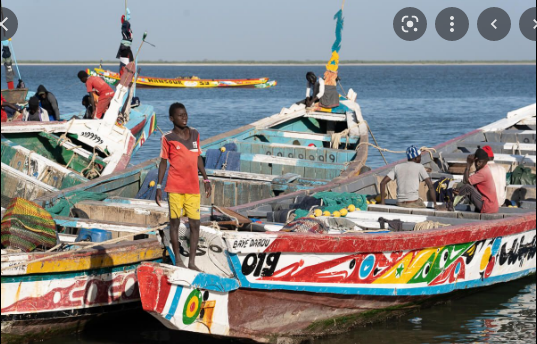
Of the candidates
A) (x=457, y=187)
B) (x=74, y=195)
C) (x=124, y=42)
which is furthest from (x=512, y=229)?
(x=124, y=42)

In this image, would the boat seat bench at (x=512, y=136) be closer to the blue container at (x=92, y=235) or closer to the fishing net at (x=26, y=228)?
the blue container at (x=92, y=235)

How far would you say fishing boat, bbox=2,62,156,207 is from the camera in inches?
474

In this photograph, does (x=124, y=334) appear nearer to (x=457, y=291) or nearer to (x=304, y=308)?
(x=304, y=308)

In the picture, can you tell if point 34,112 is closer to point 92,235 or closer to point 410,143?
point 92,235

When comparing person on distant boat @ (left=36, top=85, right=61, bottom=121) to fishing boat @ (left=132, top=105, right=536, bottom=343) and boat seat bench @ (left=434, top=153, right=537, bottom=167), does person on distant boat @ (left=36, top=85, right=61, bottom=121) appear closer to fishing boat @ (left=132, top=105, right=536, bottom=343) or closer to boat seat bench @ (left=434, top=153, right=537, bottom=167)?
fishing boat @ (left=132, top=105, right=536, bottom=343)

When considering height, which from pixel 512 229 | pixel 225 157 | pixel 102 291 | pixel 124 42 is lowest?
pixel 102 291

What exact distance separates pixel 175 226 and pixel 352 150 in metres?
7.02

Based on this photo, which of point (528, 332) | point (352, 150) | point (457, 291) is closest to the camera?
point (528, 332)

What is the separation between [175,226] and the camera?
7098 millimetres

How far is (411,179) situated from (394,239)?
1.97m

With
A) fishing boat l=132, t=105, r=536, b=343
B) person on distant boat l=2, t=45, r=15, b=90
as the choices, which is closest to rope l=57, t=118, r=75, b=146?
fishing boat l=132, t=105, r=536, b=343

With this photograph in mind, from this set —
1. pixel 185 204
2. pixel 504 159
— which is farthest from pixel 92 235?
pixel 504 159

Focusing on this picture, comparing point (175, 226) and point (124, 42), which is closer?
point (175, 226)

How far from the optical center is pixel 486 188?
948 centimetres
